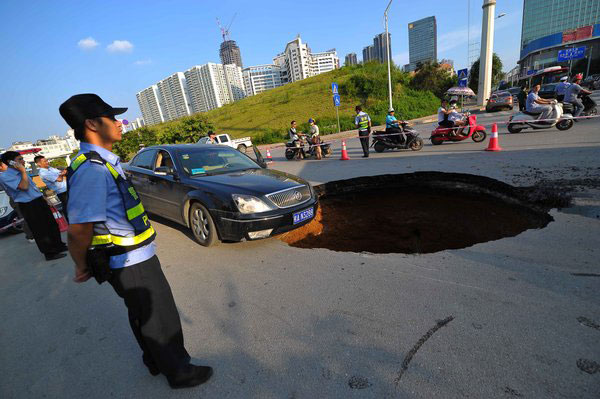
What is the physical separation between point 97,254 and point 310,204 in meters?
2.79

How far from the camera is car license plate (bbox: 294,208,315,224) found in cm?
381

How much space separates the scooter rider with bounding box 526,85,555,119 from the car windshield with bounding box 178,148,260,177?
33.8 ft

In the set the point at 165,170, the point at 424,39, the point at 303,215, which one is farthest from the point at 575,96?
the point at 424,39

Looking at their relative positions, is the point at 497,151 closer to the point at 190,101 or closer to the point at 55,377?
the point at 55,377

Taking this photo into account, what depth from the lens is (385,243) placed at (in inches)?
164

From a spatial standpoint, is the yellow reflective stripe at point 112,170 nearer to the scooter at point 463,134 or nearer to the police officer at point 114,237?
the police officer at point 114,237

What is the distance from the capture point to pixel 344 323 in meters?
2.34

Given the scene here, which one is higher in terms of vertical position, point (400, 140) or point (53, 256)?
point (400, 140)

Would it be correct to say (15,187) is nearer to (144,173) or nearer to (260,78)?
(144,173)

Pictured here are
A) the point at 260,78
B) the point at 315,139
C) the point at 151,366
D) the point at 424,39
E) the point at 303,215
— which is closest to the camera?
the point at 151,366

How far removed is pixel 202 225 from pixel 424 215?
371 centimetres

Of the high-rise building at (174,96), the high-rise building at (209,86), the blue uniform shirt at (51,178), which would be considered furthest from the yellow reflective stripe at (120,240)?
the high-rise building at (174,96)

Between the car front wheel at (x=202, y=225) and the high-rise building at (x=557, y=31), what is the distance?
77.7 meters

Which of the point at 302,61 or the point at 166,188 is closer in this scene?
the point at 166,188
